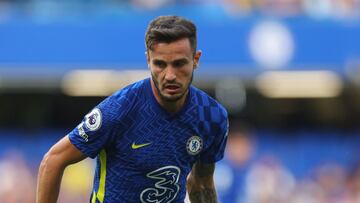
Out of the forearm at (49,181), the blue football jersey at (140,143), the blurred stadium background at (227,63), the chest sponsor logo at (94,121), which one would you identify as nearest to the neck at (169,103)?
the blue football jersey at (140,143)

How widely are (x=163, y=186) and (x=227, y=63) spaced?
10.6 metres

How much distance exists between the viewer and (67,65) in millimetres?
15586

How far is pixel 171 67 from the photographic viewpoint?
4750mm

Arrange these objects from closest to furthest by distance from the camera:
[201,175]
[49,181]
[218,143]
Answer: [49,181] → [218,143] → [201,175]

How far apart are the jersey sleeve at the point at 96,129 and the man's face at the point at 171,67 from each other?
0.27 metres

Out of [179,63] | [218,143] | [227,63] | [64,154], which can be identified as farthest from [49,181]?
[227,63]

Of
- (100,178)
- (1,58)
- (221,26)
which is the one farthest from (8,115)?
(100,178)

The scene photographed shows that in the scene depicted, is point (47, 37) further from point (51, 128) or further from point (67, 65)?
point (51, 128)

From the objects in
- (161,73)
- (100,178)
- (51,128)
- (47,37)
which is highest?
(47,37)

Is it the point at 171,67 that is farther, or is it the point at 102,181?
the point at 102,181

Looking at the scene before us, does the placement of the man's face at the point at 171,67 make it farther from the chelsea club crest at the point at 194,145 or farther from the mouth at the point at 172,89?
the chelsea club crest at the point at 194,145

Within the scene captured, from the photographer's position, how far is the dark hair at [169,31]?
15.6ft

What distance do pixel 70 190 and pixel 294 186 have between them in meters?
3.55

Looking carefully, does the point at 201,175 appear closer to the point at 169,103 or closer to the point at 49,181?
the point at 169,103
